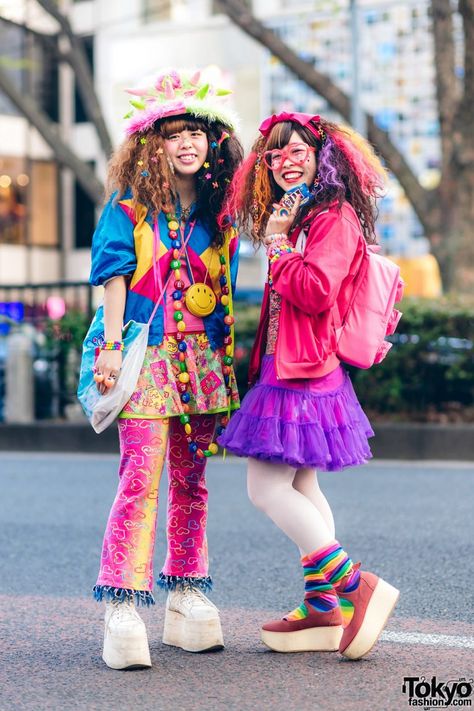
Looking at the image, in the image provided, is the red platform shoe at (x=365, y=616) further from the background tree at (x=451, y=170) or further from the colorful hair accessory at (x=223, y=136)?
the background tree at (x=451, y=170)

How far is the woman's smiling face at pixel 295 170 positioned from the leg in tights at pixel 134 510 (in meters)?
0.87

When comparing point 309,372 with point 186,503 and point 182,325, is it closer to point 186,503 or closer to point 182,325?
point 182,325

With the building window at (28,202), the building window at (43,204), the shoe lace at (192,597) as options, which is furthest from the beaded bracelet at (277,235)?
the building window at (43,204)

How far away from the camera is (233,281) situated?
4.10 m

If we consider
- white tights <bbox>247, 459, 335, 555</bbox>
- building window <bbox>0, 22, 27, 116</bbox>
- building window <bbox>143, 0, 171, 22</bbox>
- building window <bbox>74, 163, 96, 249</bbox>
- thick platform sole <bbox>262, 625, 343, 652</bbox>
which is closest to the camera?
white tights <bbox>247, 459, 335, 555</bbox>

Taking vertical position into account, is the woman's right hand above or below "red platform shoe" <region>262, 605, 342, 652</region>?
above

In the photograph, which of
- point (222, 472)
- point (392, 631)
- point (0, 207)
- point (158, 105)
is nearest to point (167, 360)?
point (158, 105)

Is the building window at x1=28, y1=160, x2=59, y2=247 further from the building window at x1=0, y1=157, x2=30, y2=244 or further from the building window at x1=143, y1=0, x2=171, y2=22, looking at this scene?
the building window at x1=143, y1=0, x2=171, y2=22

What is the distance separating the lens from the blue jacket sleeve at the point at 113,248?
151 inches

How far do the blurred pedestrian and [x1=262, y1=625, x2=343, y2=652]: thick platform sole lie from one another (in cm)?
20

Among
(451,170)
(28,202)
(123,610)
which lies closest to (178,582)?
(123,610)

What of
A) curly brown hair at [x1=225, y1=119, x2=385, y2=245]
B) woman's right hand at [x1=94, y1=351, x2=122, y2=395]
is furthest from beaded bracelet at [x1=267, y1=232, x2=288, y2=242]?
woman's right hand at [x1=94, y1=351, x2=122, y2=395]

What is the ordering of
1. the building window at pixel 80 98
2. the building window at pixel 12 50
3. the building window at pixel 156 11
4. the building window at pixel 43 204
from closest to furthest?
1. the building window at pixel 156 11
2. the building window at pixel 12 50
3. the building window at pixel 80 98
4. the building window at pixel 43 204

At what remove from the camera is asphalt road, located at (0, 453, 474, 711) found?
11.4ft
